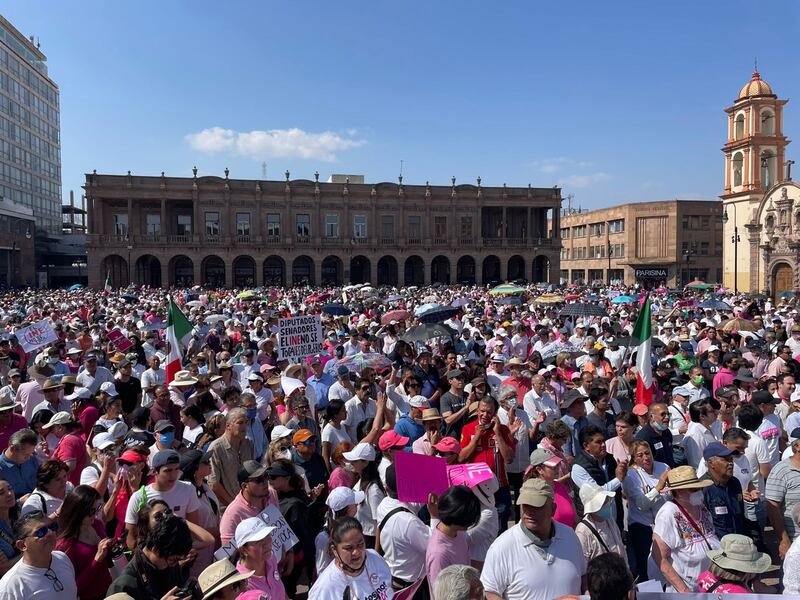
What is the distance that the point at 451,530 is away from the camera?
12.8 ft

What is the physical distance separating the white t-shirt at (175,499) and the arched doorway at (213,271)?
57198mm

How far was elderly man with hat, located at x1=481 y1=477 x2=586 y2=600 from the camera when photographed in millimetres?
3502

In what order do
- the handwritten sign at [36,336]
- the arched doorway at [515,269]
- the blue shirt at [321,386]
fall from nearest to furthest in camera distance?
the blue shirt at [321,386] < the handwritten sign at [36,336] < the arched doorway at [515,269]

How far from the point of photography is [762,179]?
47156 mm

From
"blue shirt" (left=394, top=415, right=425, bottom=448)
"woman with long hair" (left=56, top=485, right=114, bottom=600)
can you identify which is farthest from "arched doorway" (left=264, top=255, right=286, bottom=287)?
"woman with long hair" (left=56, top=485, right=114, bottom=600)

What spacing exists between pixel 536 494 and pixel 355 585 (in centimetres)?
120

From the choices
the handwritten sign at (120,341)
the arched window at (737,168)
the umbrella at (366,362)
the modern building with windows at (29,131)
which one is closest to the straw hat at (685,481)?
the umbrella at (366,362)

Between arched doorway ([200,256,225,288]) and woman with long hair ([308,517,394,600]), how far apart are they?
58.7m

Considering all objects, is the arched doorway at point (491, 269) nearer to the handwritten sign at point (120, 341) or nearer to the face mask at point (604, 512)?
the handwritten sign at point (120, 341)

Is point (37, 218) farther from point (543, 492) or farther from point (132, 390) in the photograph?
point (543, 492)

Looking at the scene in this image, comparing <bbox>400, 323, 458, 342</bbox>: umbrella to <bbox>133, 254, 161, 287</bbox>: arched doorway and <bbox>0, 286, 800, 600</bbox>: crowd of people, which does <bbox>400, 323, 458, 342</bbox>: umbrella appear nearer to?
<bbox>0, 286, 800, 600</bbox>: crowd of people

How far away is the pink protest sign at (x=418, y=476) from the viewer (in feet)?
14.2

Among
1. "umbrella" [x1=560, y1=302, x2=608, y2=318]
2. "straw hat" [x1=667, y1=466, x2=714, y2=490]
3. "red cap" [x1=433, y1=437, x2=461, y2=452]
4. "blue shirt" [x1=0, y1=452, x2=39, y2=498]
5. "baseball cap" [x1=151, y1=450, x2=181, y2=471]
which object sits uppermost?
"umbrella" [x1=560, y1=302, x2=608, y2=318]

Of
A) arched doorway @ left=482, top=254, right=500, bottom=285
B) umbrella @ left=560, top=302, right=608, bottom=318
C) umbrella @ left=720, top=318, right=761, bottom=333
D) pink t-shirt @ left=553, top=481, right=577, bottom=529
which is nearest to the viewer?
pink t-shirt @ left=553, top=481, right=577, bottom=529
